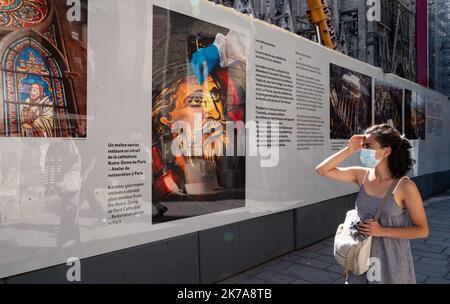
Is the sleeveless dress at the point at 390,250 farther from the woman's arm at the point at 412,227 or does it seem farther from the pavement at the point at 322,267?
the pavement at the point at 322,267

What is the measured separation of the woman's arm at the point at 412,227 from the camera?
2.16 meters

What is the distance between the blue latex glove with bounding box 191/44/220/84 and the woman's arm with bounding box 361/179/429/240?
2.52 m

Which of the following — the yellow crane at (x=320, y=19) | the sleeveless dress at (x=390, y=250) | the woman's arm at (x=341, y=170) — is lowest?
the sleeveless dress at (x=390, y=250)

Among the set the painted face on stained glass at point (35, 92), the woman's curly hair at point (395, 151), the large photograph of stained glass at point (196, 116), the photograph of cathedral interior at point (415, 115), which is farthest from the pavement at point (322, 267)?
the photograph of cathedral interior at point (415, 115)

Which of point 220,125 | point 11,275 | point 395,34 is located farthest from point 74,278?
point 395,34

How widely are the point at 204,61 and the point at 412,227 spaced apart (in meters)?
2.77

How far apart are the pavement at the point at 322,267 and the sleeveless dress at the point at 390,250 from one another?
2.26 metres

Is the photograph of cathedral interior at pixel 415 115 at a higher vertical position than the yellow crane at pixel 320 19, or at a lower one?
lower

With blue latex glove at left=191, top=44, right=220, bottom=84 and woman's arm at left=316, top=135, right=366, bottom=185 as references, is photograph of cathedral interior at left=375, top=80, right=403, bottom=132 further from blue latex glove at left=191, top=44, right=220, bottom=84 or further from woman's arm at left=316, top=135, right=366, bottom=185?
woman's arm at left=316, top=135, right=366, bottom=185

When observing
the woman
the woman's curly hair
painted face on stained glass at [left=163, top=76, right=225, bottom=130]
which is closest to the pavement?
painted face on stained glass at [left=163, top=76, right=225, bottom=130]
